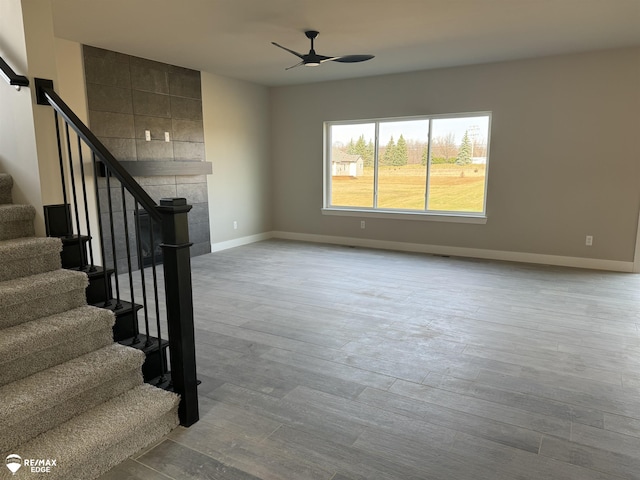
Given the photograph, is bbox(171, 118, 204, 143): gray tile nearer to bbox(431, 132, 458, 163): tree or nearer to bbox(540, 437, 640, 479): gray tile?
bbox(431, 132, 458, 163): tree

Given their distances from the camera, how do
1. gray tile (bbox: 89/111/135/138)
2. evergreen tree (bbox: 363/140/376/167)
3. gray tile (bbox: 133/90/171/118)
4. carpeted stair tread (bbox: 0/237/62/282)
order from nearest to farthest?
carpeted stair tread (bbox: 0/237/62/282) < gray tile (bbox: 89/111/135/138) < gray tile (bbox: 133/90/171/118) < evergreen tree (bbox: 363/140/376/167)


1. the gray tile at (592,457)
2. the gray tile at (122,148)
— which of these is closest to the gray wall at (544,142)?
the gray tile at (122,148)

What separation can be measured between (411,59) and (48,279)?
486 centimetres

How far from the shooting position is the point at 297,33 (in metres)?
4.30

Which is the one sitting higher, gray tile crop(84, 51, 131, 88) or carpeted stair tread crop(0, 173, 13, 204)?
gray tile crop(84, 51, 131, 88)


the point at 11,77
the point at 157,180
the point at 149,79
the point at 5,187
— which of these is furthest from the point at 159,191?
the point at 11,77

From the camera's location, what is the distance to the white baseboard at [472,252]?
212 inches

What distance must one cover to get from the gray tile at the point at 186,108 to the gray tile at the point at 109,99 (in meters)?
0.67

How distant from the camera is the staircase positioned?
5.57 feet

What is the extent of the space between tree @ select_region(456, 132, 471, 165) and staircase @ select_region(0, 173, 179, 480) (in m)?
5.30

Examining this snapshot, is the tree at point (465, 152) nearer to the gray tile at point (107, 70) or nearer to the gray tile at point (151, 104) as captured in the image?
the gray tile at point (151, 104)

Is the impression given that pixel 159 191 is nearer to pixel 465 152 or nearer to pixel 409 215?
pixel 409 215

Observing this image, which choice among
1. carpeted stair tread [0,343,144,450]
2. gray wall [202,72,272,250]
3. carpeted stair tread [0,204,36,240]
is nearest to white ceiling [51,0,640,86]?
gray wall [202,72,272,250]

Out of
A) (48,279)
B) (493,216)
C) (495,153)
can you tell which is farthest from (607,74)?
(48,279)
